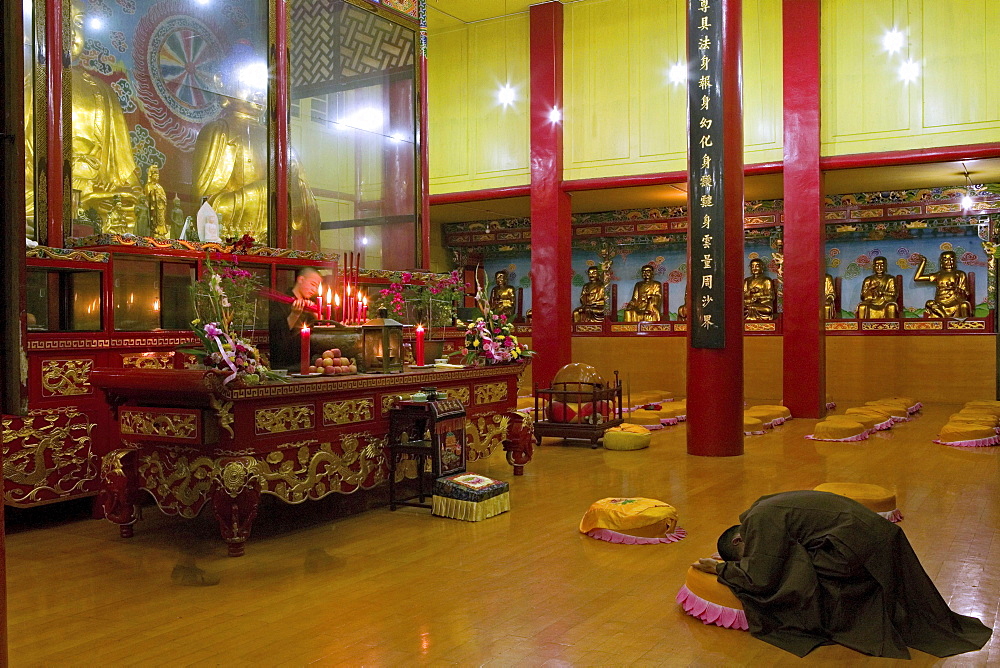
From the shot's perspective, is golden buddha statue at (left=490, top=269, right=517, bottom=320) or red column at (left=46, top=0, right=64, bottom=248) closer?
red column at (left=46, top=0, right=64, bottom=248)

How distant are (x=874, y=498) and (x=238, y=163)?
15.8ft

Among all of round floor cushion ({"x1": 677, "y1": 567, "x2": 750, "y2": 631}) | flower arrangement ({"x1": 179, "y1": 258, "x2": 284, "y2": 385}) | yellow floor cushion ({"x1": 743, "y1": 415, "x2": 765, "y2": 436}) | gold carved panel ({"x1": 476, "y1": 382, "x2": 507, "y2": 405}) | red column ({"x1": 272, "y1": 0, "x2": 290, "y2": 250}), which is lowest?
yellow floor cushion ({"x1": 743, "y1": 415, "x2": 765, "y2": 436})

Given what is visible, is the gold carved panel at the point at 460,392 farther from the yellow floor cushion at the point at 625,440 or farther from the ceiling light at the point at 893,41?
the ceiling light at the point at 893,41

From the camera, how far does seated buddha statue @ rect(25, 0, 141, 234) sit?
18.5 feet

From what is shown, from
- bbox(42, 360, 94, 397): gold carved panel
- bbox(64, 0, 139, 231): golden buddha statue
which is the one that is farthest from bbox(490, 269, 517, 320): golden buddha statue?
bbox(42, 360, 94, 397): gold carved panel

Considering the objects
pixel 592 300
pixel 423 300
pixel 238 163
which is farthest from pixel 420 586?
pixel 592 300

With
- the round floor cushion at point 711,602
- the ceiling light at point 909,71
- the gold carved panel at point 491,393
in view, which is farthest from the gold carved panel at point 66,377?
the ceiling light at point 909,71

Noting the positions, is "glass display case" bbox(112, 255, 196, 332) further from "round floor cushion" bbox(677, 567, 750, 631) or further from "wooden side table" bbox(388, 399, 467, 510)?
"round floor cushion" bbox(677, 567, 750, 631)

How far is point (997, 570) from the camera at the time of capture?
382cm

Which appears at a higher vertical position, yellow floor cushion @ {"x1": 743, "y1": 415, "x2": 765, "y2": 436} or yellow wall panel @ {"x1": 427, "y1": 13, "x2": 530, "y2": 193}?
yellow wall panel @ {"x1": 427, "y1": 13, "x2": 530, "y2": 193}

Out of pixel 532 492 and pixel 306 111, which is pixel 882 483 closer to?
pixel 532 492

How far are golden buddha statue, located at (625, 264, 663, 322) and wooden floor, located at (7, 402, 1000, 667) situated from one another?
8.25 meters

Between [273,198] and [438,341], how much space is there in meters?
1.72

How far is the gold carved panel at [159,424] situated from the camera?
4137 mm
